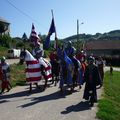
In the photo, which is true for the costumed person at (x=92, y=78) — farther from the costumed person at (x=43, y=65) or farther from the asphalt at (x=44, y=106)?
the costumed person at (x=43, y=65)

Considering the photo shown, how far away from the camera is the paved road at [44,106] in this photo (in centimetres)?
1122

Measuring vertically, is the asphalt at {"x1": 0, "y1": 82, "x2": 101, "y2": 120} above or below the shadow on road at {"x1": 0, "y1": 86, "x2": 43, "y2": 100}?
below

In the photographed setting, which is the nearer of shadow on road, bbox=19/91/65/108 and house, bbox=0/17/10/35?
shadow on road, bbox=19/91/65/108

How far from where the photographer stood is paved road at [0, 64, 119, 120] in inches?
442

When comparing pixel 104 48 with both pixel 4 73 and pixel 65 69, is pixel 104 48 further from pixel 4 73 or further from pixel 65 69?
pixel 4 73

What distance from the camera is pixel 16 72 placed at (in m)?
24.7

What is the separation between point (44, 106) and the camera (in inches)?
504

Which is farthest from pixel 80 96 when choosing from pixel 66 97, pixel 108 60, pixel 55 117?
pixel 108 60

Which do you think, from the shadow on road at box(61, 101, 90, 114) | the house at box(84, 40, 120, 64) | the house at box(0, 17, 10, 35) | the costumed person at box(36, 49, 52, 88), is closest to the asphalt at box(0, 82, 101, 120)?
the shadow on road at box(61, 101, 90, 114)

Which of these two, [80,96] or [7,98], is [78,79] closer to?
[80,96]

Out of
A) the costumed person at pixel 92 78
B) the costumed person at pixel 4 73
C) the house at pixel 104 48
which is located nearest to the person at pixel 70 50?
the costumed person at pixel 4 73

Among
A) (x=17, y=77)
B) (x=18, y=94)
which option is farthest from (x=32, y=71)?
(x=17, y=77)

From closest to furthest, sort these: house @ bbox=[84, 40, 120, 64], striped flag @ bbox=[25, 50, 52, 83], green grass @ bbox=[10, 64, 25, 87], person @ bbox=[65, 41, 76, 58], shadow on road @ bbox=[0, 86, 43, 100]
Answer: shadow on road @ bbox=[0, 86, 43, 100] < striped flag @ bbox=[25, 50, 52, 83] < person @ bbox=[65, 41, 76, 58] < green grass @ bbox=[10, 64, 25, 87] < house @ bbox=[84, 40, 120, 64]

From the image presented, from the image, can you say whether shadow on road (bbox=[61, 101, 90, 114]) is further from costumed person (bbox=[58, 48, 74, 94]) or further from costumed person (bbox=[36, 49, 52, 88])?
costumed person (bbox=[36, 49, 52, 88])
